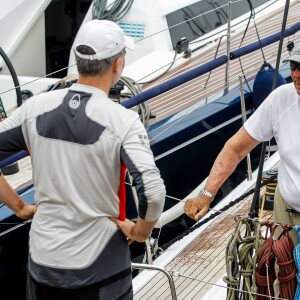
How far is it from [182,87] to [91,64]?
321 centimetres

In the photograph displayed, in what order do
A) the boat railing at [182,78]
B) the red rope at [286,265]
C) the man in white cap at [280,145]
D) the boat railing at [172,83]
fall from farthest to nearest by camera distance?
1. the boat railing at [182,78]
2. the boat railing at [172,83]
3. the man in white cap at [280,145]
4. the red rope at [286,265]

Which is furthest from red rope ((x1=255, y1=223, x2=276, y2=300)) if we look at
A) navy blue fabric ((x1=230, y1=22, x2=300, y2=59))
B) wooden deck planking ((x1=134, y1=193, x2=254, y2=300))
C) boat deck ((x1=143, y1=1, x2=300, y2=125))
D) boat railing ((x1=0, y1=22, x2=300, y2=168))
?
boat deck ((x1=143, y1=1, x2=300, y2=125))

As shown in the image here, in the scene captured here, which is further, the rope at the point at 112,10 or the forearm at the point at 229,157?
the rope at the point at 112,10

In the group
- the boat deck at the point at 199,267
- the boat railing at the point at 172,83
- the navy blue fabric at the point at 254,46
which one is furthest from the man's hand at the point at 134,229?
the navy blue fabric at the point at 254,46

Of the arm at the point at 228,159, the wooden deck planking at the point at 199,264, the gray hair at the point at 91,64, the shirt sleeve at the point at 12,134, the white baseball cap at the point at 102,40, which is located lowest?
the wooden deck planking at the point at 199,264

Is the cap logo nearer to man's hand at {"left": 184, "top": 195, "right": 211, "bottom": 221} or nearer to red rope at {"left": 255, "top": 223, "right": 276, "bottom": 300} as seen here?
man's hand at {"left": 184, "top": 195, "right": 211, "bottom": 221}

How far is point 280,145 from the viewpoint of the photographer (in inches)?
101

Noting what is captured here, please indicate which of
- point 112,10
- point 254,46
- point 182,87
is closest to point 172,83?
point 254,46

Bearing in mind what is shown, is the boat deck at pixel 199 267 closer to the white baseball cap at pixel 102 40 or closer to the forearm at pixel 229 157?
the forearm at pixel 229 157

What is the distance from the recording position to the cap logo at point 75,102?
218cm

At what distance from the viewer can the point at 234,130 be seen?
16.9 feet

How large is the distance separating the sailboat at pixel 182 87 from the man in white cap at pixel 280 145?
95 cm

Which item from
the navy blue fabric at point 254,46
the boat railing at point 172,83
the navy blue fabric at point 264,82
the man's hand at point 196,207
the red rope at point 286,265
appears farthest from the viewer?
the navy blue fabric at point 264,82

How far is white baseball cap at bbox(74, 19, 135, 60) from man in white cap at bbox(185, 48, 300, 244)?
633 mm
